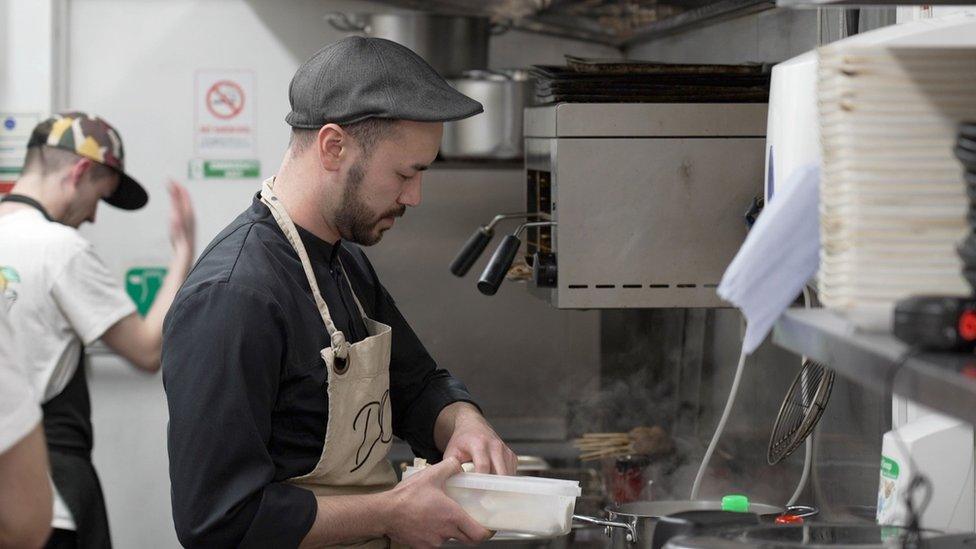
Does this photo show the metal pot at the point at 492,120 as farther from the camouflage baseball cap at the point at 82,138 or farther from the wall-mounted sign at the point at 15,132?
the wall-mounted sign at the point at 15,132

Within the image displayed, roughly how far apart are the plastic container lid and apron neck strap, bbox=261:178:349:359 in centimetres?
27

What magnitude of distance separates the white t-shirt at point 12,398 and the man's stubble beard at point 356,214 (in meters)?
0.68

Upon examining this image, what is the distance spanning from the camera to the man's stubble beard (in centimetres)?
202

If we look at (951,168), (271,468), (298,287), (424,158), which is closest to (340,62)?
(424,158)

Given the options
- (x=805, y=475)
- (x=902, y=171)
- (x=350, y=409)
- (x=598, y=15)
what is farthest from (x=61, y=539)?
(x=902, y=171)

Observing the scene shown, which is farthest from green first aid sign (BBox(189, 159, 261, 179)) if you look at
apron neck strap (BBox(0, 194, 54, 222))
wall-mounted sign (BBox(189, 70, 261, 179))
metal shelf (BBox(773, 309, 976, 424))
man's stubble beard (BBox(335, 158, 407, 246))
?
metal shelf (BBox(773, 309, 976, 424))

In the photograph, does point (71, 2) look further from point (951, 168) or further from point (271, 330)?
point (951, 168)

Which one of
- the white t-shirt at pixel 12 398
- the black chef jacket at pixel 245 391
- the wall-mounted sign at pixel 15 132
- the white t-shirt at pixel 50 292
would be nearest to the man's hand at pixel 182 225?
the white t-shirt at pixel 50 292

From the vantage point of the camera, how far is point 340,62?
2.04m

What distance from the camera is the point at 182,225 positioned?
3656 millimetres

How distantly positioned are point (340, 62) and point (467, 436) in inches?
26.3

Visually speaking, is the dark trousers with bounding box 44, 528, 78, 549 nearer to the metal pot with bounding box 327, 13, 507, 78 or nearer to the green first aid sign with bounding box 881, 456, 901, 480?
the metal pot with bounding box 327, 13, 507, 78

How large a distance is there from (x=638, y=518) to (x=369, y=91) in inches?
35.9

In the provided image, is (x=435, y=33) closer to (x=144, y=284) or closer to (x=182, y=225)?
(x=182, y=225)
